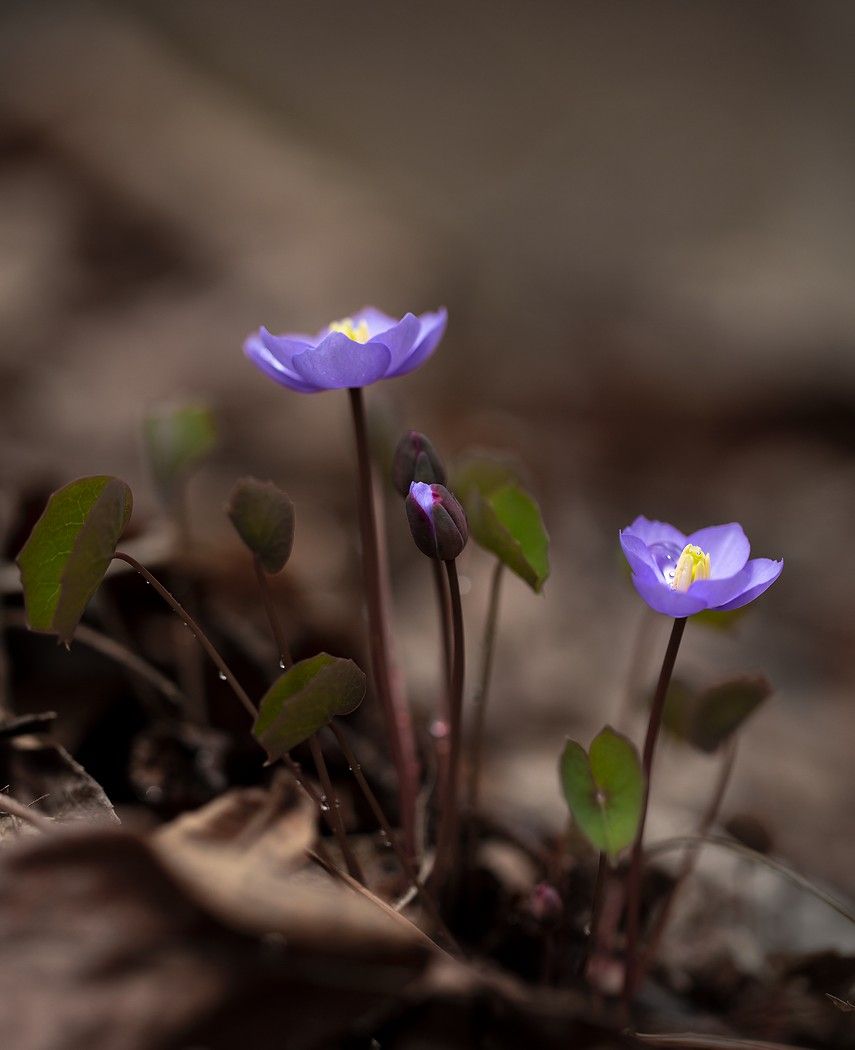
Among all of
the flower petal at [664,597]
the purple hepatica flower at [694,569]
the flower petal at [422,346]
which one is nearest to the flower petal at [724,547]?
the purple hepatica flower at [694,569]

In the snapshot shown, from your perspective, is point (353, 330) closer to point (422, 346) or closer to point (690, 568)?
point (422, 346)

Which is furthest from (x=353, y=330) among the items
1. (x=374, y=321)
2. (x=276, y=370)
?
(x=276, y=370)

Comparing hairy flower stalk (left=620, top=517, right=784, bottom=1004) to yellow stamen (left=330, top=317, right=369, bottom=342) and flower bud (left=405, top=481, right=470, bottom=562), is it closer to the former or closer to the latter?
flower bud (left=405, top=481, right=470, bottom=562)

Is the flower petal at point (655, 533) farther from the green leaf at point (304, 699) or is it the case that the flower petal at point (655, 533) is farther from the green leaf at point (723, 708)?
the green leaf at point (304, 699)

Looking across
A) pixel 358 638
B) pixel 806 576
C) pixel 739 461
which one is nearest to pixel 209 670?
pixel 358 638

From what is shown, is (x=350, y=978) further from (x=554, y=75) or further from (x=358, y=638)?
(x=554, y=75)

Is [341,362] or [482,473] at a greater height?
[341,362]
